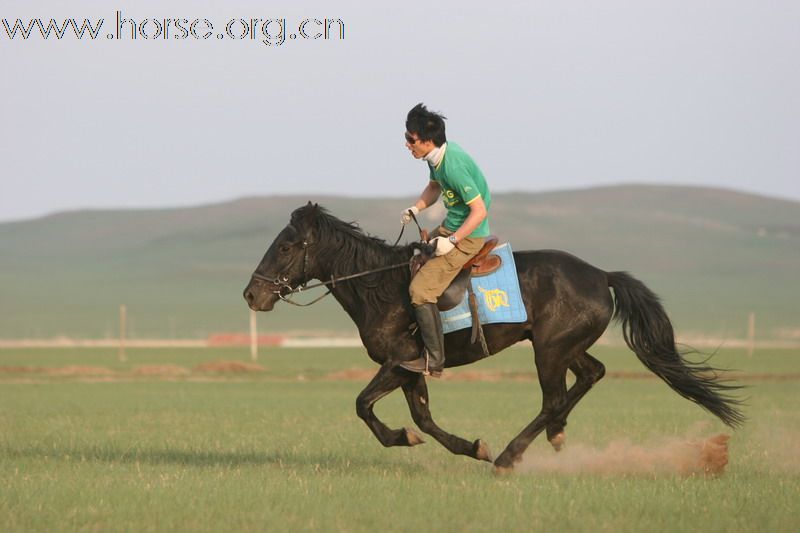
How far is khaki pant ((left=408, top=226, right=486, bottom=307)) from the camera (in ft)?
39.1

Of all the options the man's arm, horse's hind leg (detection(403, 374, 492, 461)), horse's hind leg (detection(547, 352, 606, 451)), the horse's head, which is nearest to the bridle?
the horse's head

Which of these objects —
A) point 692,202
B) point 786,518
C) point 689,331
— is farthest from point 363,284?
point 692,202

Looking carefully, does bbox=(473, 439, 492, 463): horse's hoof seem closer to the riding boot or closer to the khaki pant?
the riding boot

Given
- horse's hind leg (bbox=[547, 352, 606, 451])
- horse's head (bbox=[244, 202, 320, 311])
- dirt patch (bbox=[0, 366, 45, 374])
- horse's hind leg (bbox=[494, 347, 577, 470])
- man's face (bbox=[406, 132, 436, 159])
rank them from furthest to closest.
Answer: dirt patch (bbox=[0, 366, 45, 374]), horse's hind leg (bbox=[547, 352, 606, 451]), horse's hind leg (bbox=[494, 347, 577, 470]), horse's head (bbox=[244, 202, 320, 311]), man's face (bbox=[406, 132, 436, 159])

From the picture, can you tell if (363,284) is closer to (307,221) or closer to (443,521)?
(307,221)

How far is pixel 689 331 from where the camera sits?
90.9 meters

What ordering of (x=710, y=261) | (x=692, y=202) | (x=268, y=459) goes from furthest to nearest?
1. (x=692, y=202)
2. (x=710, y=261)
3. (x=268, y=459)

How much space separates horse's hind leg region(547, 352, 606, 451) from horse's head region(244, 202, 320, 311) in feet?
8.85

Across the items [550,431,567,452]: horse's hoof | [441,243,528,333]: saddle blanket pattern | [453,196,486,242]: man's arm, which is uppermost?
[453,196,486,242]: man's arm

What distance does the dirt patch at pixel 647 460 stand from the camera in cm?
1205

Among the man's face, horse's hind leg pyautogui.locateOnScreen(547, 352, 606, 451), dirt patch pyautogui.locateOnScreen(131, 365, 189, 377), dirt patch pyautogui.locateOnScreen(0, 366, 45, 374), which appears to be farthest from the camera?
dirt patch pyautogui.locateOnScreen(0, 366, 45, 374)

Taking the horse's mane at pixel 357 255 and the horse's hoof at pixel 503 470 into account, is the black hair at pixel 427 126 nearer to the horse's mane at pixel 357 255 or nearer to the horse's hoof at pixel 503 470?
the horse's mane at pixel 357 255

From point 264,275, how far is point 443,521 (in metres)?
3.73

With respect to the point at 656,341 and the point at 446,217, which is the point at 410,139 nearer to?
the point at 446,217
